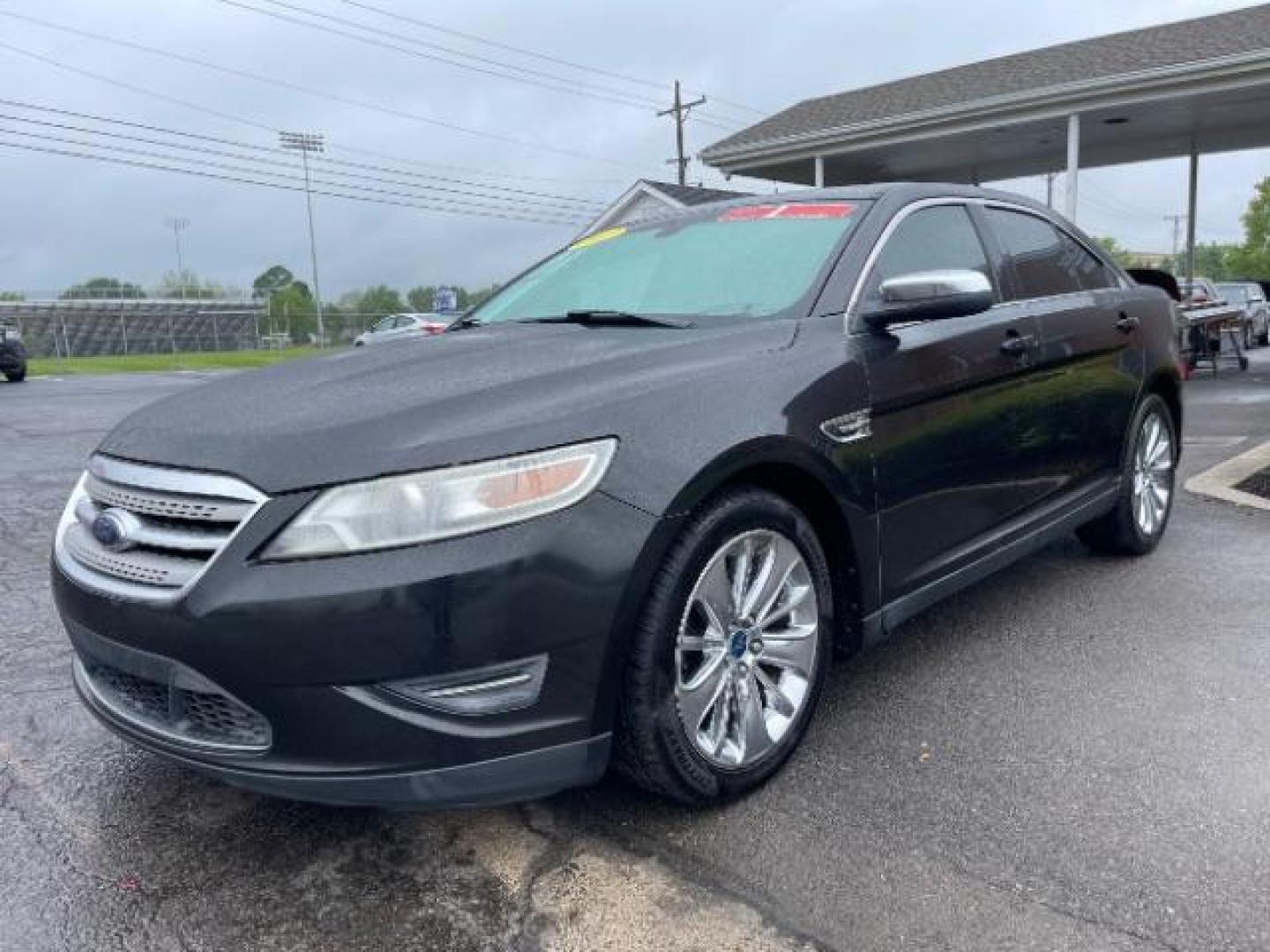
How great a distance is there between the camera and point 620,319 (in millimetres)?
3182

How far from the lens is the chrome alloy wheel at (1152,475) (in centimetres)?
470

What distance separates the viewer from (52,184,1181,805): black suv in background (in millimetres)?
2094

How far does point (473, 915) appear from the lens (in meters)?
2.21

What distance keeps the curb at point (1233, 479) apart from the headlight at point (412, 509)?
203 inches

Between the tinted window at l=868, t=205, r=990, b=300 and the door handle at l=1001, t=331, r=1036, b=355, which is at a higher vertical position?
the tinted window at l=868, t=205, r=990, b=300

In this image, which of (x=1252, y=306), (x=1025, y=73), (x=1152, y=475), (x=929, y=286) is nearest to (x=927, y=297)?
(x=929, y=286)

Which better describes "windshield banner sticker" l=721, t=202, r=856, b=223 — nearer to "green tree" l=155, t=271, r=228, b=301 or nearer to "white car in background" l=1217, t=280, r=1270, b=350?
"white car in background" l=1217, t=280, r=1270, b=350

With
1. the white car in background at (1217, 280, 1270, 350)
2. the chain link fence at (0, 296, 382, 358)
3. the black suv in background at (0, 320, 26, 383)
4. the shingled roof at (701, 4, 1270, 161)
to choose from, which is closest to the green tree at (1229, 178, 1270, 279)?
the white car in background at (1217, 280, 1270, 350)

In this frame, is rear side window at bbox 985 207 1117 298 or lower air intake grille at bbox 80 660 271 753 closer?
lower air intake grille at bbox 80 660 271 753

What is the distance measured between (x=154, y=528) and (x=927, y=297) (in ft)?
6.88

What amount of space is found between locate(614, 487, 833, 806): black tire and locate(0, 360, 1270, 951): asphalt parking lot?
114 millimetres

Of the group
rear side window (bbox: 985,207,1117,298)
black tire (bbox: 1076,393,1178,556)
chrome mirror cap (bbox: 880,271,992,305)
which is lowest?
black tire (bbox: 1076,393,1178,556)

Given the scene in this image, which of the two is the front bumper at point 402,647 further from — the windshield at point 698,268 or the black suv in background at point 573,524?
the windshield at point 698,268

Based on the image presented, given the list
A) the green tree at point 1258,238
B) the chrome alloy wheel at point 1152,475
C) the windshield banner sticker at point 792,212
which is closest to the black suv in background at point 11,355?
the windshield banner sticker at point 792,212
